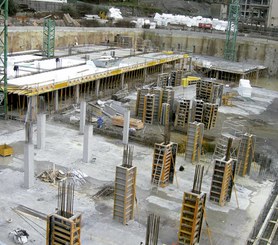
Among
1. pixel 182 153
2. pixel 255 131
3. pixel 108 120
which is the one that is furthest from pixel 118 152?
pixel 255 131

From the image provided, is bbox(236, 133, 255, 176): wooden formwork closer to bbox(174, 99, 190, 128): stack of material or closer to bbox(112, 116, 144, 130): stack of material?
bbox(174, 99, 190, 128): stack of material

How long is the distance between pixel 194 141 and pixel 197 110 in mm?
5627

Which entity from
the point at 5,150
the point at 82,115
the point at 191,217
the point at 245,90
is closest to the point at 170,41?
the point at 245,90

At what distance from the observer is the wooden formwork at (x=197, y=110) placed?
22.9 meters

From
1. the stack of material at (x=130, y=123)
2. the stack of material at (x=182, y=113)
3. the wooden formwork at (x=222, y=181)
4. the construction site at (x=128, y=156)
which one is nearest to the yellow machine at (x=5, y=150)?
the construction site at (x=128, y=156)

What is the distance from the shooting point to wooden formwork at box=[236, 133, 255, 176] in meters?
16.8

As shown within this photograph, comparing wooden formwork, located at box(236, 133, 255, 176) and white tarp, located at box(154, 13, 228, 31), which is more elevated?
white tarp, located at box(154, 13, 228, 31)

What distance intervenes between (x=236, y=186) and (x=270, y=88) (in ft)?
80.7

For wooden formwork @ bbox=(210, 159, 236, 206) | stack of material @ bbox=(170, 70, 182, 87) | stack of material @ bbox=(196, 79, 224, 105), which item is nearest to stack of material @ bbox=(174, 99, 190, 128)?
stack of material @ bbox=(196, 79, 224, 105)

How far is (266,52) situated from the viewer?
151ft

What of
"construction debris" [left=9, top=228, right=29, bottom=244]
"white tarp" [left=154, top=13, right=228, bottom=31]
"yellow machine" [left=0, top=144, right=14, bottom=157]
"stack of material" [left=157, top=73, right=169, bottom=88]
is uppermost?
"white tarp" [left=154, top=13, right=228, bottom=31]

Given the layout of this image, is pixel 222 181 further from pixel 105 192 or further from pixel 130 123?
pixel 130 123

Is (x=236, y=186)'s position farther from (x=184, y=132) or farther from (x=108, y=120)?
(x=108, y=120)

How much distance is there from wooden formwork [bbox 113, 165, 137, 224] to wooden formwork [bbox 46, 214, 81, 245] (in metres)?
2.56
